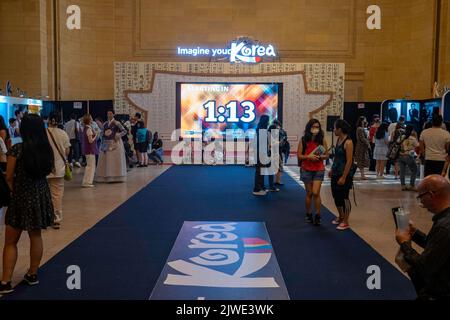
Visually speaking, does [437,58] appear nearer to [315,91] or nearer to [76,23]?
[315,91]

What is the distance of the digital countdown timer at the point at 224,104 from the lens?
16.1 metres

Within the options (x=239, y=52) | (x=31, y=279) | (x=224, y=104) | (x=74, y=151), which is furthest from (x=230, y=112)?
(x=31, y=279)

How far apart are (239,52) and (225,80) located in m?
1.28

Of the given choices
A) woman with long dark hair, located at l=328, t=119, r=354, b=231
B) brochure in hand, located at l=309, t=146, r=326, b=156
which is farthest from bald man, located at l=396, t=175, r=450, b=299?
brochure in hand, located at l=309, t=146, r=326, b=156

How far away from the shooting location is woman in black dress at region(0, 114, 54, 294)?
13.1ft

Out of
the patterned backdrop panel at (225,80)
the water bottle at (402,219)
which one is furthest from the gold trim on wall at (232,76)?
the water bottle at (402,219)

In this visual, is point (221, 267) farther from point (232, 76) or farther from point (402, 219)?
point (232, 76)

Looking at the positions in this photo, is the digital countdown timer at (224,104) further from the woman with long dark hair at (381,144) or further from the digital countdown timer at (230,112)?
the woman with long dark hair at (381,144)

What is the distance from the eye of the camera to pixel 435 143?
8.08 m

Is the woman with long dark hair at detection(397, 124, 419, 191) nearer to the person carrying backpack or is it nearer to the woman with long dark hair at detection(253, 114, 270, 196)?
the woman with long dark hair at detection(253, 114, 270, 196)

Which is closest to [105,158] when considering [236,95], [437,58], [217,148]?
[217,148]

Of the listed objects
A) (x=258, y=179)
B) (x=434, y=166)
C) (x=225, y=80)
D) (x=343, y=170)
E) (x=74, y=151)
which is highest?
(x=225, y=80)

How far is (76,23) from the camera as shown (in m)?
16.9

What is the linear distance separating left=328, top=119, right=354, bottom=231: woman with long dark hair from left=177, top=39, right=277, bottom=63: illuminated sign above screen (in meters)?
10.6
